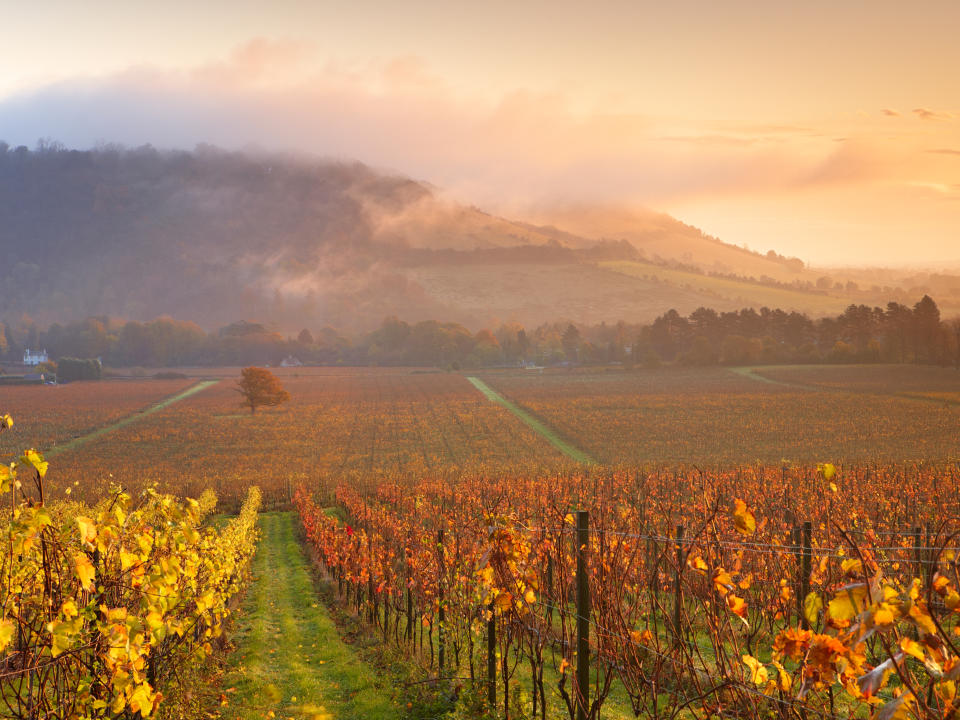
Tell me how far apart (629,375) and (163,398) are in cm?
5541

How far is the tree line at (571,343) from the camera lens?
2847 inches

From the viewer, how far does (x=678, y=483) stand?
27156 mm

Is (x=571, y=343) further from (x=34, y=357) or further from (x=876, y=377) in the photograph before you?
(x=34, y=357)

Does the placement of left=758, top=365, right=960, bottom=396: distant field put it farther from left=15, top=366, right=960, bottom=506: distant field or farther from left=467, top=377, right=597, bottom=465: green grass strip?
left=467, top=377, right=597, bottom=465: green grass strip

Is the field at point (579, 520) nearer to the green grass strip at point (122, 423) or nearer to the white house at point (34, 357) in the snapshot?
the green grass strip at point (122, 423)

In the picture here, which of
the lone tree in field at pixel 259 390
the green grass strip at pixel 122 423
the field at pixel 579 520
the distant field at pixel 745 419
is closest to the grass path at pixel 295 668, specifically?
the field at pixel 579 520

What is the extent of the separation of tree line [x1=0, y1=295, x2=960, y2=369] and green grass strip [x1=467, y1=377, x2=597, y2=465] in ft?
87.4

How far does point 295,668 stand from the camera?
10320 mm

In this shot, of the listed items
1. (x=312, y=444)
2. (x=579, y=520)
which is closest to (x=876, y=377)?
(x=312, y=444)

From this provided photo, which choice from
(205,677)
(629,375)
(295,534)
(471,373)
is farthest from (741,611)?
(471,373)

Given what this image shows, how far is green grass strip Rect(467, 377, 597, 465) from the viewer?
44281 millimetres

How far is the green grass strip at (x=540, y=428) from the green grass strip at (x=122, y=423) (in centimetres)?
3287

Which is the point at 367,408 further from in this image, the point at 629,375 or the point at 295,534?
the point at 295,534

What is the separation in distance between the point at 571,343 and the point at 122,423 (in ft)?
240
